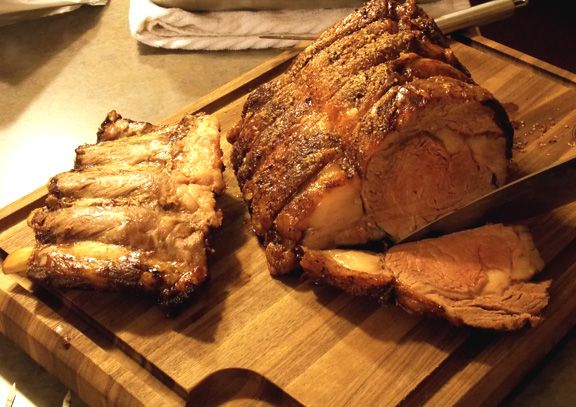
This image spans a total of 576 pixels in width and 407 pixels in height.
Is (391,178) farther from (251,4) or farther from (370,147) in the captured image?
(251,4)

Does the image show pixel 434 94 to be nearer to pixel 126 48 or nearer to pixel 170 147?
pixel 170 147

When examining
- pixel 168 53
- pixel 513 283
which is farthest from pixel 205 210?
pixel 168 53

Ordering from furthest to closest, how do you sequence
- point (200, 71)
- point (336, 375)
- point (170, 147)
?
point (200, 71) → point (170, 147) → point (336, 375)

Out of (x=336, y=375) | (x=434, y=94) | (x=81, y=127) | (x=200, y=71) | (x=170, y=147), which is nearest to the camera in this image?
(x=336, y=375)

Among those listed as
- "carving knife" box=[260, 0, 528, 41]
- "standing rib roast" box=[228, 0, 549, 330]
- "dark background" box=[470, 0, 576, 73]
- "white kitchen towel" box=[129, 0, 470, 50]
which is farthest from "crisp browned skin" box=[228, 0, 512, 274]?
"dark background" box=[470, 0, 576, 73]

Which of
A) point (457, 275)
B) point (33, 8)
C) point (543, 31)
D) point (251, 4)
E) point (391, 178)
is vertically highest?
point (33, 8)

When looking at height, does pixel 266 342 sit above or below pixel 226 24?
below

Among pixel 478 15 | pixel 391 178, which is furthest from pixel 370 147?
pixel 478 15
